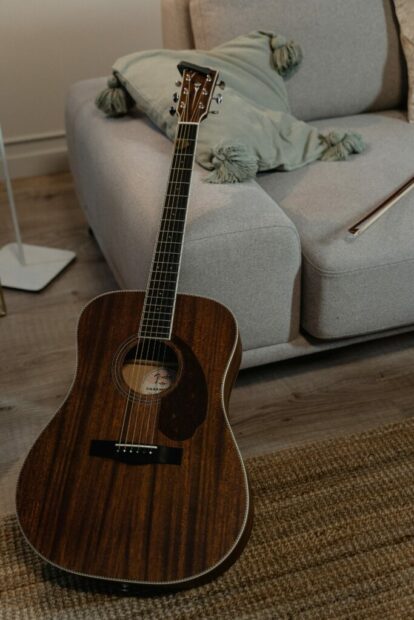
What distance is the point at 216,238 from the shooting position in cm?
142

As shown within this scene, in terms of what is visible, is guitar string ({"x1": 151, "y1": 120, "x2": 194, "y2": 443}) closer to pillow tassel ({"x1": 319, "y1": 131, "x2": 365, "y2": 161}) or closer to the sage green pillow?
the sage green pillow

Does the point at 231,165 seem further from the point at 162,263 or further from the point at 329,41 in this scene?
the point at 329,41

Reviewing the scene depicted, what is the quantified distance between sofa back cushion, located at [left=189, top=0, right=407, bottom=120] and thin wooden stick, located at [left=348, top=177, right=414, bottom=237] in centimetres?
52

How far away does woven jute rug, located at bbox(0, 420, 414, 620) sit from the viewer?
1.18 m

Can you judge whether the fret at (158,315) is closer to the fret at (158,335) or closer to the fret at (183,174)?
the fret at (158,335)

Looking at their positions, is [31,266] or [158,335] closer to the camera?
[158,335]

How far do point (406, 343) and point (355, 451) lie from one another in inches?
15.8

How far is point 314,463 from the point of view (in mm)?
1441

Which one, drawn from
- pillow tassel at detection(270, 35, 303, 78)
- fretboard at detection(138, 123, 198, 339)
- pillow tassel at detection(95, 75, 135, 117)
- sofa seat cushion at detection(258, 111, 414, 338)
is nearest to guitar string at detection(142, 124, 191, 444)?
fretboard at detection(138, 123, 198, 339)

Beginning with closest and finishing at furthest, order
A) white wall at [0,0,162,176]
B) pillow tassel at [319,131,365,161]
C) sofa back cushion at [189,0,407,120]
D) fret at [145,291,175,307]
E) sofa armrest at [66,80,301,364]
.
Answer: fret at [145,291,175,307], sofa armrest at [66,80,301,364], pillow tassel at [319,131,365,161], sofa back cushion at [189,0,407,120], white wall at [0,0,162,176]

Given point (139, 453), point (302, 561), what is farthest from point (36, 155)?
point (302, 561)

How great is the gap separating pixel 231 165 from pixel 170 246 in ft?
0.93

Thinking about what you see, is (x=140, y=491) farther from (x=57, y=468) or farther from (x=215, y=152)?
(x=215, y=152)

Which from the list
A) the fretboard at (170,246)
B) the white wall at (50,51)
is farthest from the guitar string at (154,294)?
the white wall at (50,51)
